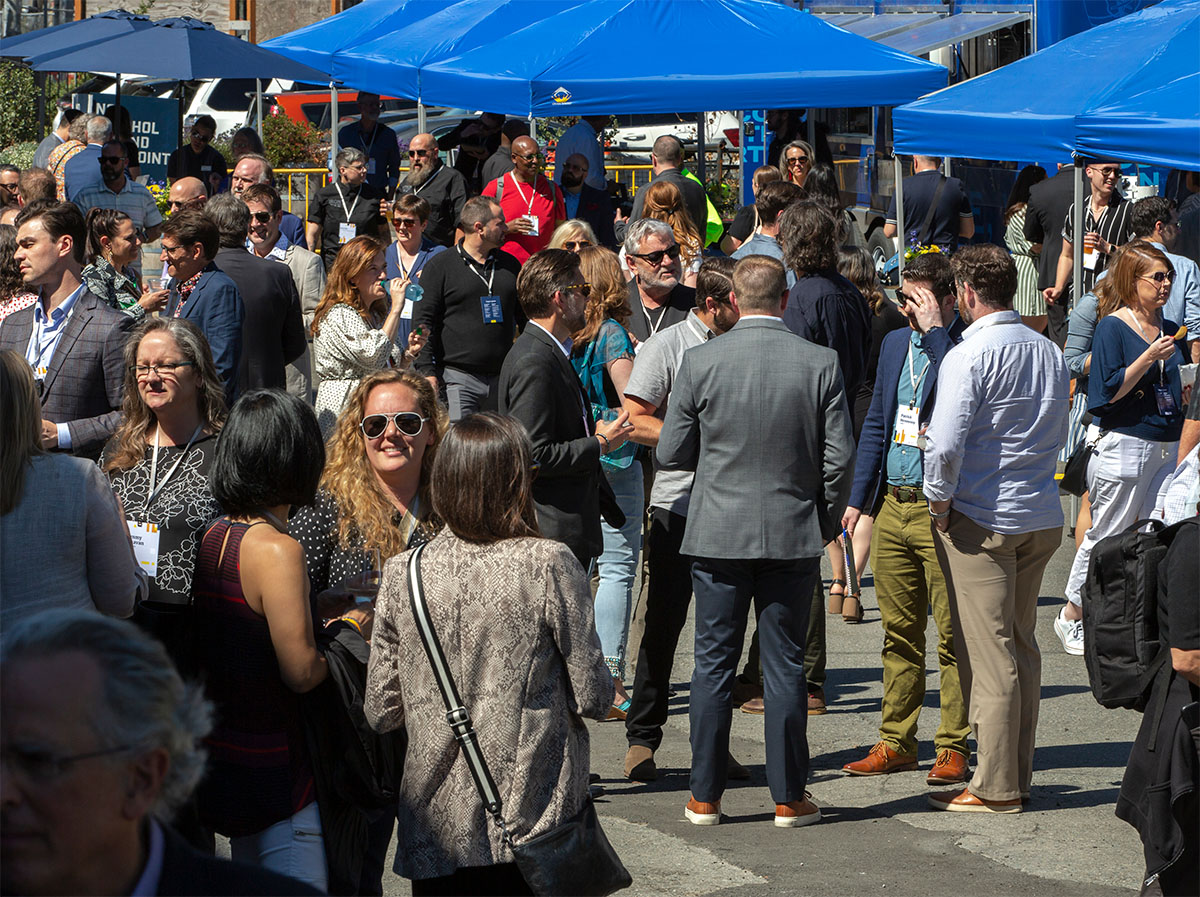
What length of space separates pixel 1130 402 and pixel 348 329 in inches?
157

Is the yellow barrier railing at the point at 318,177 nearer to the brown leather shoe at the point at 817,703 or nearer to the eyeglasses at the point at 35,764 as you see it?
the brown leather shoe at the point at 817,703

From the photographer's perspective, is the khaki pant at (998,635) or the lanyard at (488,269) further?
the lanyard at (488,269)

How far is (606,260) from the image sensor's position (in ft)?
22.0

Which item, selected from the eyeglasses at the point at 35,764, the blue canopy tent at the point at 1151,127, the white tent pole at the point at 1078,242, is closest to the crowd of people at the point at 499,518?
the eyeglasses at the point at 35,764

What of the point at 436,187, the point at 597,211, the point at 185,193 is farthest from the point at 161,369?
the point at 436,187

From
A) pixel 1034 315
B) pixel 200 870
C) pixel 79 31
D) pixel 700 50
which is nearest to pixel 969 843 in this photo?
pixel 200 870

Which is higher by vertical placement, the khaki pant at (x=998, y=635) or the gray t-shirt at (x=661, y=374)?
the gray t-shirt at (x=661, y=374)

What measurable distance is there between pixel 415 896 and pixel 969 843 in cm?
243

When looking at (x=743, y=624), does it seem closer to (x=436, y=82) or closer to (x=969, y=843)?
(x=969, y=843)

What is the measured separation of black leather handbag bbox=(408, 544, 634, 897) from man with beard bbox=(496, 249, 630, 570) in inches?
87.0

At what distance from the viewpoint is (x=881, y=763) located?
600cm

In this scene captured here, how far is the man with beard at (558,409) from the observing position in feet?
18.5

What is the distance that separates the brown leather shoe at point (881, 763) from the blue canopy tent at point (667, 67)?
568 cm

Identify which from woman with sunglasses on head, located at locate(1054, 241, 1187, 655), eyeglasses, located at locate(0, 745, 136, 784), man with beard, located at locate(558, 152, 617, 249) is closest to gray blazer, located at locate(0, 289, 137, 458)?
eyeglasses, located at locate(0, 745, 136, 784)
